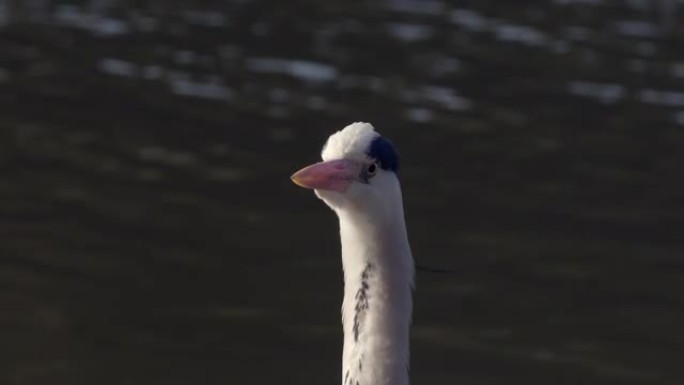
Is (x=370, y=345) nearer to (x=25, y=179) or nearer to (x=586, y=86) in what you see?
Result: (x=25, y=179)

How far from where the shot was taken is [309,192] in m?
16.5

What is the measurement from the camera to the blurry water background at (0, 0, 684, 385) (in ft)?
44.1

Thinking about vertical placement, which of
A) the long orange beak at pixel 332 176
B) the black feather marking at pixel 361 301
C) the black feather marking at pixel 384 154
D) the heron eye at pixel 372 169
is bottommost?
the black feather marking at pixel 361 301

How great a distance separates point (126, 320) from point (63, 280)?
96 centimetres

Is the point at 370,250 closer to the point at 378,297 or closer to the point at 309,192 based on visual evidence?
the point at 378,297

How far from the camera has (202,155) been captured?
17406 millimetres

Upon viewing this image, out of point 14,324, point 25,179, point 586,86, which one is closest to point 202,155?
point 25,179

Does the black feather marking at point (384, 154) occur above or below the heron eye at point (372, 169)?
above

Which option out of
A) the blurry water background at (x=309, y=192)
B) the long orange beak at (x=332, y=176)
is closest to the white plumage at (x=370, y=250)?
the long orange beak at (x=332, y=176)

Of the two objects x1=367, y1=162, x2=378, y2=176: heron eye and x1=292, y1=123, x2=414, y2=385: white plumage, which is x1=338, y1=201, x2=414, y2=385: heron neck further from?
x1=367, y1=162, x2=378, y2=176: heron eye

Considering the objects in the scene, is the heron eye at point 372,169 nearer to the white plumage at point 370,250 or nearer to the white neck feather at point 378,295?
the white plumage at point 370,250

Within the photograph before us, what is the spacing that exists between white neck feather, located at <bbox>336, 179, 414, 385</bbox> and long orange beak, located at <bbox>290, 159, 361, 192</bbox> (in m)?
0.14

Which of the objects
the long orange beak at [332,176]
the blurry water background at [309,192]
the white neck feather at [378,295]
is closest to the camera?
the long orange beak at [332,176]

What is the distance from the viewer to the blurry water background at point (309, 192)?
13430mm
